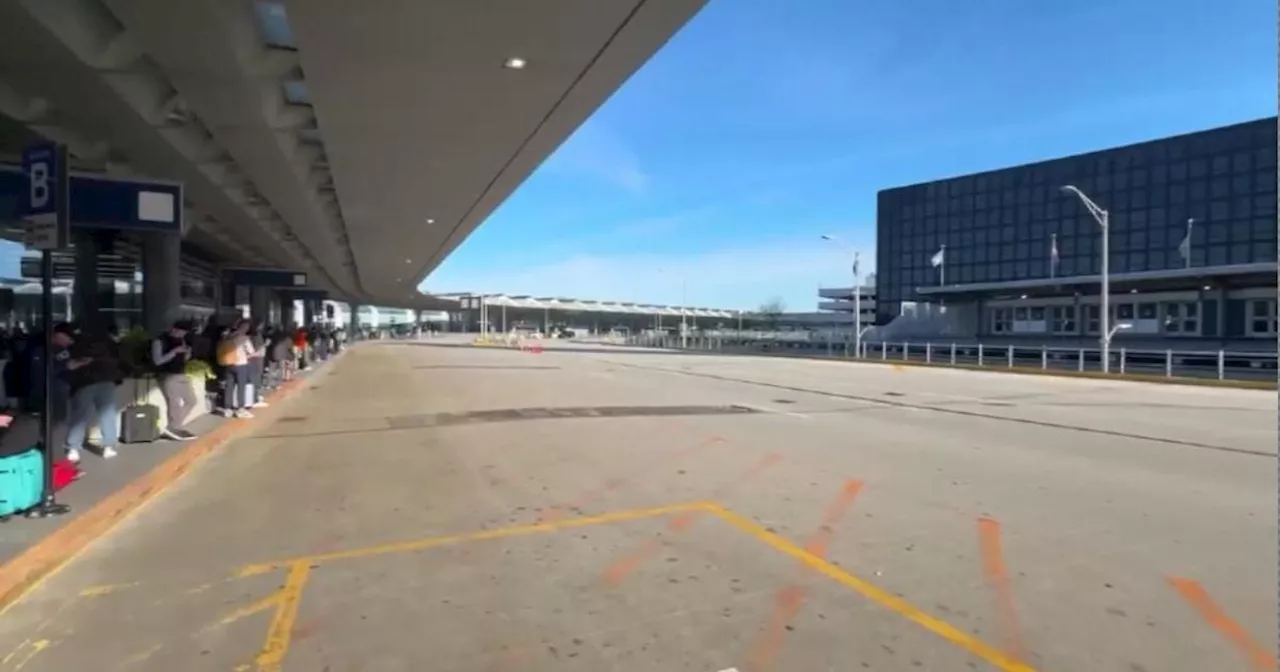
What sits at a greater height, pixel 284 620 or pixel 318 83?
pixel 318 83

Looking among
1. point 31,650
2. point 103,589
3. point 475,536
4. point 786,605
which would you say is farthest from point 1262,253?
point 31,650

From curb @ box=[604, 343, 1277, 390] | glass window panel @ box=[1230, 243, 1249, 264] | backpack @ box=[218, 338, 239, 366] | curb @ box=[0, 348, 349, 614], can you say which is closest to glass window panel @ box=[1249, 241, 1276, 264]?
glass window panel @ box=[1230, 243, 1249, 264]

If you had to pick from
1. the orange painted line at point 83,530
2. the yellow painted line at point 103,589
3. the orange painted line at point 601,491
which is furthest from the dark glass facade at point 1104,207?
Result: the yellow painted line at point 103,589

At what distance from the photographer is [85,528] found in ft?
20.3

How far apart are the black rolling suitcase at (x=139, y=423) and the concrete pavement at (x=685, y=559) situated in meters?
0.96

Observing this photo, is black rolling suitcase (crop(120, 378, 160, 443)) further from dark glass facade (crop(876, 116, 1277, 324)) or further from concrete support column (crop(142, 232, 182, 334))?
dark glass facade (crop(876, 116, 1277, 324))

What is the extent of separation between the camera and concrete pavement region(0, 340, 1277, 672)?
4.10 meters

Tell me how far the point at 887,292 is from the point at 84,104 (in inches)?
3597

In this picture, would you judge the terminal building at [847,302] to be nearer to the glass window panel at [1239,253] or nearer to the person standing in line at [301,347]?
the glass window panel at [1239,253]

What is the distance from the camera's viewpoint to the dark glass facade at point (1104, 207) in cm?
5812

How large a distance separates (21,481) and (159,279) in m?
14.9

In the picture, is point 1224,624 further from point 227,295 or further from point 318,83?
point 227,295

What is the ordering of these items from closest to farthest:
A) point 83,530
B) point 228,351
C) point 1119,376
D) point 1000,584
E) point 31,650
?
point 31,650, point 1000,584, point 83,530, point 228,351, point 1119,376

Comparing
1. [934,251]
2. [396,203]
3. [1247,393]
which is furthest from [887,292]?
[396,203]
